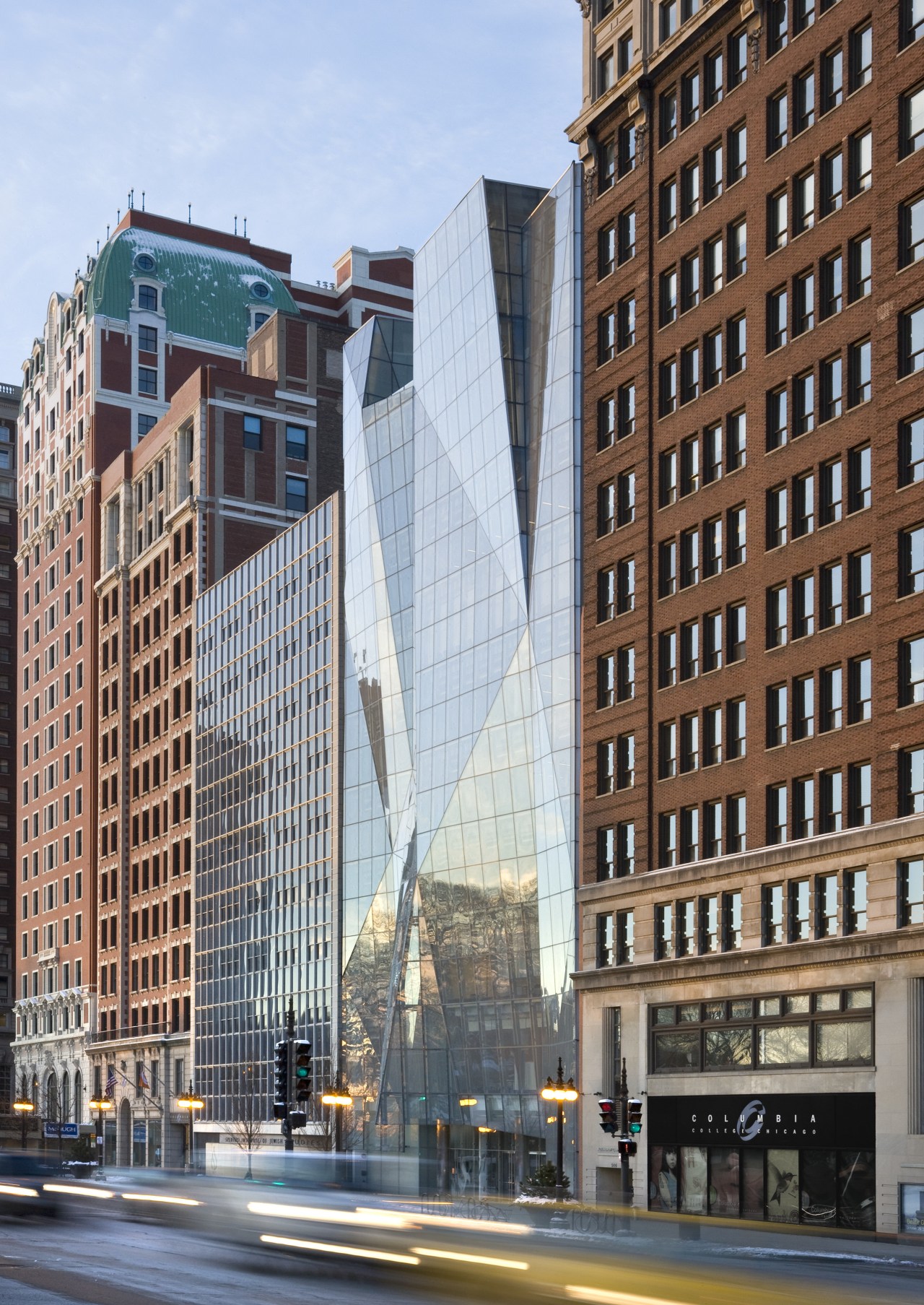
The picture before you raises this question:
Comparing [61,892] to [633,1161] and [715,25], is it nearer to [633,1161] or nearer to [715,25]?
[633,1161]

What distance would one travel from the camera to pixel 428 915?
81.4 m

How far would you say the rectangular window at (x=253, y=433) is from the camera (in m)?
120

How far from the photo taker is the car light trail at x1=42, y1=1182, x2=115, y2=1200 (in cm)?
4088

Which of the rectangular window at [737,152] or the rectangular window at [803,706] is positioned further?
the rectangular window at [737,152]

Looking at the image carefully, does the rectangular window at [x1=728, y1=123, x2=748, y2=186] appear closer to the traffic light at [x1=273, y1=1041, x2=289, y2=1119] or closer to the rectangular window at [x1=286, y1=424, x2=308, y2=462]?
the traffic light at [x1=273, y1=1041, x2=289, y2=1119]

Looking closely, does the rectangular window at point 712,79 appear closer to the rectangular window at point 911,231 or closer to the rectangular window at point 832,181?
the rectangular window at point 832,181

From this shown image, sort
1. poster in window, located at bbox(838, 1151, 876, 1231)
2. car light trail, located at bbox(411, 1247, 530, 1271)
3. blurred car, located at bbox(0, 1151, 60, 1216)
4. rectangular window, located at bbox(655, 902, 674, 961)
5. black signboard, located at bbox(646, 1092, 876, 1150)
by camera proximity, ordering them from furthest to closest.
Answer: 1. rectangular window, located at bbox(655, 902, 674, 961)
2. black signboard, located at bbox(646, 1092, 876, 1150)
3. poster in window, located at bbox(838, 1151, 876, 1231)
4. blurred car, located at bbox(0, 1151, 60, 1216)
5. car light trail, located at bbox(411, 1247, 530, 1271)

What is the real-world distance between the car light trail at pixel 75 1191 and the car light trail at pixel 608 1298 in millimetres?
22184

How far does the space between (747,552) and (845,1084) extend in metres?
16.9

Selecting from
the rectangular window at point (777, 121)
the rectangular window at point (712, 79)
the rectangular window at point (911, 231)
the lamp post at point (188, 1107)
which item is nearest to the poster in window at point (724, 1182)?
the rectangular window at point (911, 231)

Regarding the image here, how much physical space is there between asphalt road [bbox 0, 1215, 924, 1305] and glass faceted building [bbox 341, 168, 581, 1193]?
3187 cm

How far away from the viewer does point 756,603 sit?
5972 cm

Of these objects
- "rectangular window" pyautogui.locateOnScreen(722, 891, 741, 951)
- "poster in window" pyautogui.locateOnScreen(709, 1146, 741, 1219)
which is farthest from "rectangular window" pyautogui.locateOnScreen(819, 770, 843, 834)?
"poster in window" pyautogui.locateOnScreen(709, 1146, 741, 1219)

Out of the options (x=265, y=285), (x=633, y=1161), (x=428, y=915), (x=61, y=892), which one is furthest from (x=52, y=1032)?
(x=633, y=1161)
